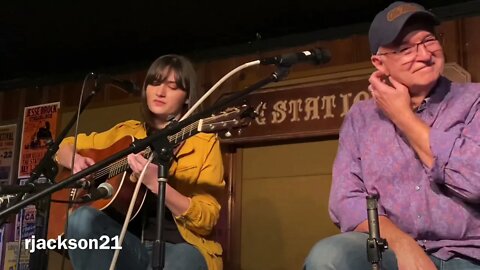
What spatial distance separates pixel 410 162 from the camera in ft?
4.23

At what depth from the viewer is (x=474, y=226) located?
3.95ft

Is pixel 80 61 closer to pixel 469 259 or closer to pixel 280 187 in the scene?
pixel 280 187

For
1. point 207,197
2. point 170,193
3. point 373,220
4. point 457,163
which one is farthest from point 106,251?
point 457,163

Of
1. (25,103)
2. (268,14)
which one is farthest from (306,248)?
(25,103)

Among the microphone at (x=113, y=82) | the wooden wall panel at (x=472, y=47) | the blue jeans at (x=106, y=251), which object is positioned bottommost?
the blue jeans at (x=106, y=251)

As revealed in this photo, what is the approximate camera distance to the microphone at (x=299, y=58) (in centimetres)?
129

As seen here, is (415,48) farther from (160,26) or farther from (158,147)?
(160,26)

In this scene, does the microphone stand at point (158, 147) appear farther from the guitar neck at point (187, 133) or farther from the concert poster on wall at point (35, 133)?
the concert poster on wall at point (35, 133)

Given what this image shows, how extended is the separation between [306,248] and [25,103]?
1757mm

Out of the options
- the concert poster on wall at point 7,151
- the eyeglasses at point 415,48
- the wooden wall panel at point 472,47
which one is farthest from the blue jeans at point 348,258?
the concert poster on wall at point 7,151

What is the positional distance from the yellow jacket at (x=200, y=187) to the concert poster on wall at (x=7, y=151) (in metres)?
1.66

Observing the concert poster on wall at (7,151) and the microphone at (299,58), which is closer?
the microphone at (299,58)

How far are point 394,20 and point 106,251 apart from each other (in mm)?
952

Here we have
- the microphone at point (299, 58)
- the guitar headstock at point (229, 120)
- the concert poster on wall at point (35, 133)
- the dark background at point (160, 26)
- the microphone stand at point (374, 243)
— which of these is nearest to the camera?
the microphone stand at point (374, 243)
